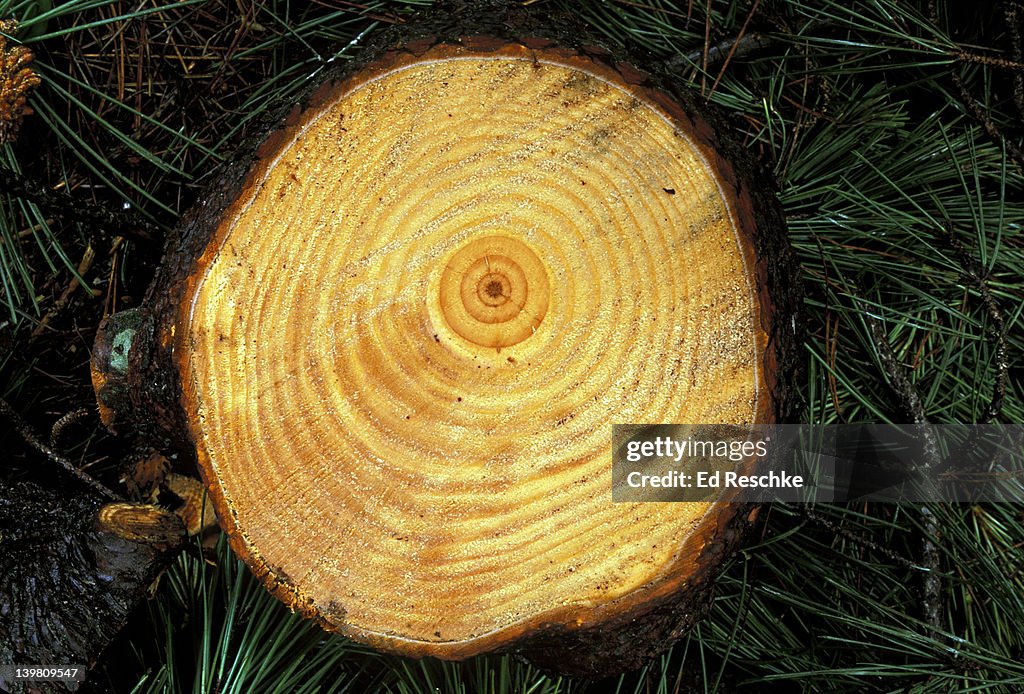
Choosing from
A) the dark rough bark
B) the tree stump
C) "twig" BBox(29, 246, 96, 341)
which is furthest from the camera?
"twig" BBox(29, 246, 96, 341)

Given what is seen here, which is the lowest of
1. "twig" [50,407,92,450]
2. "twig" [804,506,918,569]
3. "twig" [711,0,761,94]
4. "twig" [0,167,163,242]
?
"twig" [804,506,918,569]

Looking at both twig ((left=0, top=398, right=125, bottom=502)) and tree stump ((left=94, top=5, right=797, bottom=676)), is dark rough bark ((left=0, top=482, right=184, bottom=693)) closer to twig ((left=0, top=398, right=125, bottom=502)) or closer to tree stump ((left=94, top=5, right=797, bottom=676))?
twig ((left=0, top=398, right=125, bottom=502))

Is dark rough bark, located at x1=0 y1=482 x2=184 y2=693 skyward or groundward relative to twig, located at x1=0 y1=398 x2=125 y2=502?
groundward

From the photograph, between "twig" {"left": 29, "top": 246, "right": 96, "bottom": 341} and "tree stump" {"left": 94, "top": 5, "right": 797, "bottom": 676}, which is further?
"twig" {"left": 29, "top": 246, "right": 96, "bottom": 341}

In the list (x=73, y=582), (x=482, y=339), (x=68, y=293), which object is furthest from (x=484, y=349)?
(x=68, y=293)

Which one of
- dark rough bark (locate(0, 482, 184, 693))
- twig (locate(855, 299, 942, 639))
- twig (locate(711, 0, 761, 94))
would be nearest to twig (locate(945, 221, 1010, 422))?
twig (locate(855, 299, 942, 639))

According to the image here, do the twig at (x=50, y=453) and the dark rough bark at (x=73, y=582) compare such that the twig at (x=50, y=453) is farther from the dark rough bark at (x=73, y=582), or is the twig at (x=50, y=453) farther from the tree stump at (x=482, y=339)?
the tree stump at (x=482, y=339)

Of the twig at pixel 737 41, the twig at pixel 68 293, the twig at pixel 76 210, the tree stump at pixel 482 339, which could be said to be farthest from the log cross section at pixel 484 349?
the twig at pixel 68 293
